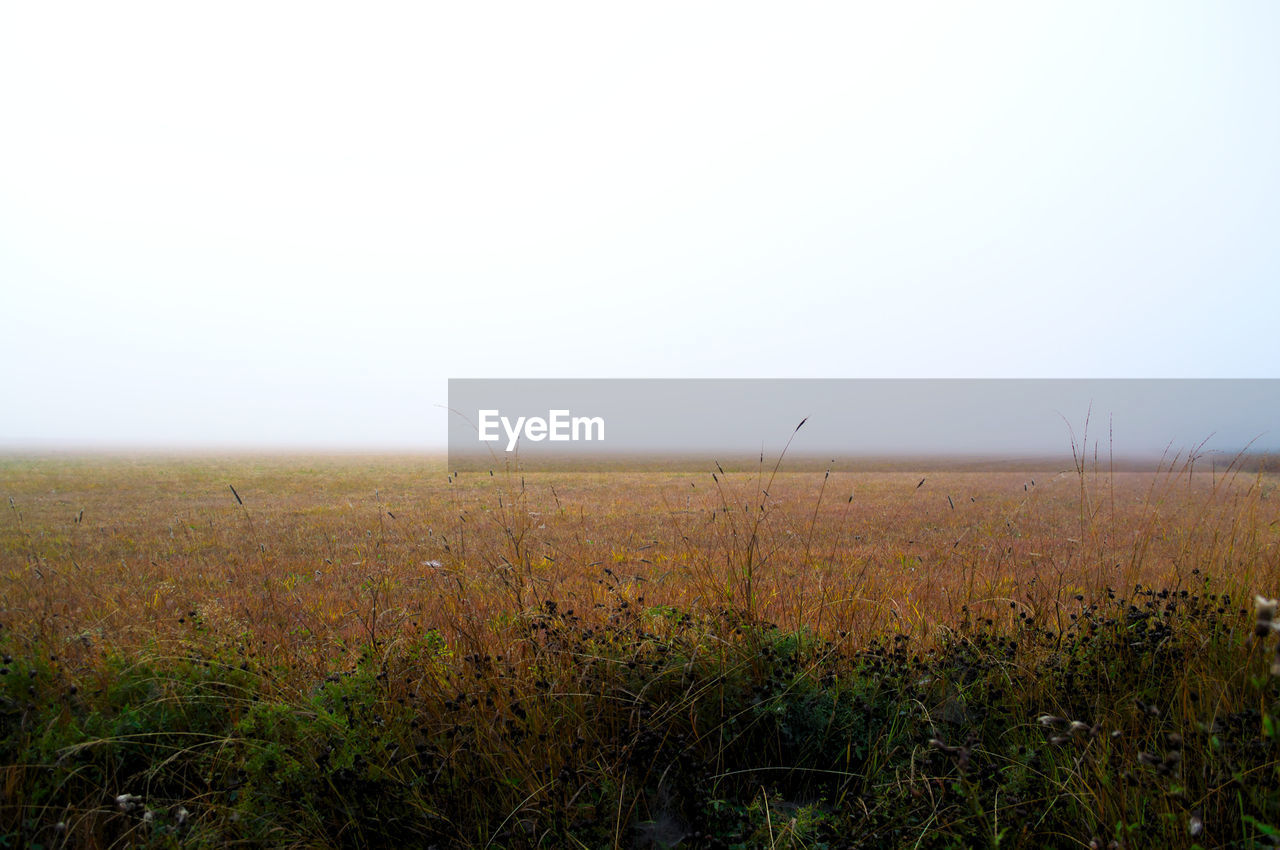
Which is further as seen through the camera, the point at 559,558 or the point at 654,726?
the point at 559,558

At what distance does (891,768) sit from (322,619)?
4367mm

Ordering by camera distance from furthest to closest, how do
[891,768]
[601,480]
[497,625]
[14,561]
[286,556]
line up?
[601,480], [286,556], [14,561], [497,625], [891,768]

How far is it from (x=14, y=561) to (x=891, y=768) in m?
7.57

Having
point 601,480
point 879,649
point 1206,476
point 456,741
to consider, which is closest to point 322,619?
point 456,741

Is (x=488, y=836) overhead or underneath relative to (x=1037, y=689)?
underneath

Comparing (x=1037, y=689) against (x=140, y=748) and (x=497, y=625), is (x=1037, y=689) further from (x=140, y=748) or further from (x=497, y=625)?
(x=140, y=748)

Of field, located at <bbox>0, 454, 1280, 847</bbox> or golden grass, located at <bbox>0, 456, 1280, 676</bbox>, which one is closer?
field, located at <bbox>0, 454, 1280, 847</bbox>

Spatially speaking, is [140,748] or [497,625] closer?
[140,748]

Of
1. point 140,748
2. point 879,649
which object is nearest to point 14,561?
point 140,748

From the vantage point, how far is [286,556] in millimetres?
9039

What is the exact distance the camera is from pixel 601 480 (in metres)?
23.5

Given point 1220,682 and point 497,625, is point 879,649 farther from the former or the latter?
point 497,625

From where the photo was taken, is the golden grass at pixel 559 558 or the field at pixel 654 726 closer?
the field at pixel 654 726

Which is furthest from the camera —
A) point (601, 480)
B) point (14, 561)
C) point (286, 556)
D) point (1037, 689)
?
point (601, 480)
